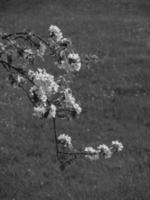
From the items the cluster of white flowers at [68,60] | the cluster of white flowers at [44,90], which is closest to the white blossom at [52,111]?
the cluster of white flowers at [44,90]

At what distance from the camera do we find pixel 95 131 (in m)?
12.4

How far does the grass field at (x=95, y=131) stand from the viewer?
31.0 feet

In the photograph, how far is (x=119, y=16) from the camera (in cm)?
2773

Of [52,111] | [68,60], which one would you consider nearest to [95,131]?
[68,60]

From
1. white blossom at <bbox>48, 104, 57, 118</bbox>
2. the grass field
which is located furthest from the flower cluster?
the grass field

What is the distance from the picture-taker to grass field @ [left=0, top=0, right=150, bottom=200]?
9461 mm

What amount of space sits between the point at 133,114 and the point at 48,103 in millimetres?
8176

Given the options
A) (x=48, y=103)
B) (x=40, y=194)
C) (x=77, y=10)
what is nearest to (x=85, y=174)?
(x=40, y=194)

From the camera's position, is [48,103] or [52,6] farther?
[52,6]

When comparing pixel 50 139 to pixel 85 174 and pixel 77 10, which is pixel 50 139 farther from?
pixel 77 10

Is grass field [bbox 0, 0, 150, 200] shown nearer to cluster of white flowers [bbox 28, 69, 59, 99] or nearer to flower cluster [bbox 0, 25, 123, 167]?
flower cluster [bbox 0, 25, 123, 167]

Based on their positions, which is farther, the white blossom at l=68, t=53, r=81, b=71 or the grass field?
the grass field

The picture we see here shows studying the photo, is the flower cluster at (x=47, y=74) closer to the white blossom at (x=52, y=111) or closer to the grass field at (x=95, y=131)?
the white blossom at (x=52, y=111)

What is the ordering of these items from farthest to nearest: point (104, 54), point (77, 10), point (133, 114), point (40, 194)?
point (77, 10), point (104, 54), point (133, 114), point (40, 194)
